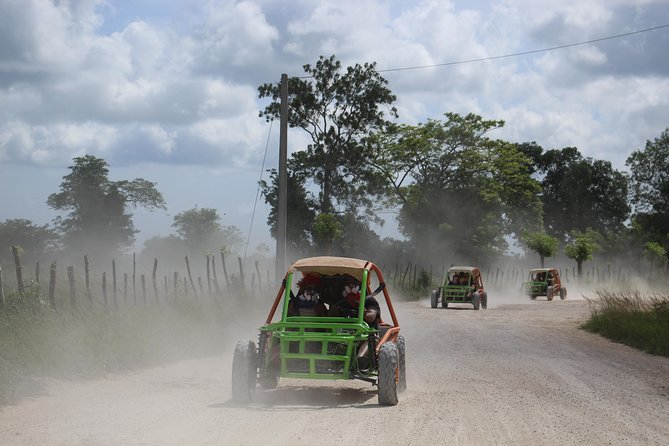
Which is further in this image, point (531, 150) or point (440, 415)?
point (531, 150)

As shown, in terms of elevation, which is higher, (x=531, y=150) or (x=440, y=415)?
(x=531, y=150)

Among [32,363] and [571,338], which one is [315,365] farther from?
[571,338]

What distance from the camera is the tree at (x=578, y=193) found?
305 ft

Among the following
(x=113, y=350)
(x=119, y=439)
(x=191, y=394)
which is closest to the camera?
(x=119, y=439)

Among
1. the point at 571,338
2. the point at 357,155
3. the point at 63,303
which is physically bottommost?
the point at 571,338

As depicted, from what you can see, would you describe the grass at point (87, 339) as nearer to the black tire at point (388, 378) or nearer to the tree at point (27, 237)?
the black tire at point (388, 378)

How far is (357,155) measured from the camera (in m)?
56.0

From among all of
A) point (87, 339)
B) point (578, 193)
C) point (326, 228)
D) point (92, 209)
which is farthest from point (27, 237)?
point (578, 193)

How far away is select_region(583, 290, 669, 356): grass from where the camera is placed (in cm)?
1820

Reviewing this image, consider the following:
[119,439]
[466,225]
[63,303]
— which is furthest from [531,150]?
[119,439]

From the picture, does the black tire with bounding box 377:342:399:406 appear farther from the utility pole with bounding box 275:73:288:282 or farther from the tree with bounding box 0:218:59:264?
the tree with bounding box 0:218:59:264

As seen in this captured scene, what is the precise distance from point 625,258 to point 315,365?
84807 millimetres

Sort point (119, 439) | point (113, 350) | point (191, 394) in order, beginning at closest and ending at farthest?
point (119, 439), point (191, 394), point (113, 350)

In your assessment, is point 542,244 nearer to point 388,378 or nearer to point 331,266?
point 331,266
